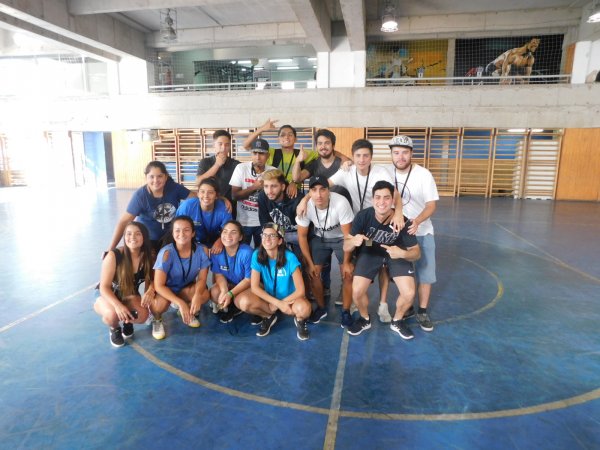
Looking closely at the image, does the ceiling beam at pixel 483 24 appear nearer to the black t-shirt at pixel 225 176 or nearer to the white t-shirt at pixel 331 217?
the black t-shirt at pixel 225 176

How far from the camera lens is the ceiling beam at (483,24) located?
43.6ft

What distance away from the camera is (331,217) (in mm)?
4207

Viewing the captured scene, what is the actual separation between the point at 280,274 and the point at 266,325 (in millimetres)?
528

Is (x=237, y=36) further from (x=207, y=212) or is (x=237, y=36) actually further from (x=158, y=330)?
(x=158, y=330)

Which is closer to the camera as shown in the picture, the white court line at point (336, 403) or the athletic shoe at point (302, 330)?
the white court line at point (336, 403)

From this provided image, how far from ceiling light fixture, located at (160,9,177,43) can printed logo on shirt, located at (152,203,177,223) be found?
11009 millimetres

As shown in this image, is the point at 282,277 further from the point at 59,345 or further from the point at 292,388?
the point at 59,345

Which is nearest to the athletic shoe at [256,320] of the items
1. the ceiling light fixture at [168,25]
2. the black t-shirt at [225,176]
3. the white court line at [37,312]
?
the black t-shirt at [225,176]

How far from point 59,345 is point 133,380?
1.07 meters

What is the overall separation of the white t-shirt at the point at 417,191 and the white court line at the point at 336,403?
1527 mm

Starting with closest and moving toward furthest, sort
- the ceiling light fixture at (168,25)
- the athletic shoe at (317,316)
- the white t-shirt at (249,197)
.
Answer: the athletic shoe at (317,316), the white t-shirt at (249,197), the ceiling light fixture at (168,25)

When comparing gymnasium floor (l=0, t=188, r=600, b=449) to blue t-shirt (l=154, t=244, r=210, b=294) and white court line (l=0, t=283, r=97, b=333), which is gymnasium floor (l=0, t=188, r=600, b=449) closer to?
white court line (l=0, t=283, r=97, b=333)

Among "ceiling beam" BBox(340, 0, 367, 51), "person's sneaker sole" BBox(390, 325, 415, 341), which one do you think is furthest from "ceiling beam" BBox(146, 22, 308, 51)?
"person's sneaker sole" BBox(390, 325, 415, 341)

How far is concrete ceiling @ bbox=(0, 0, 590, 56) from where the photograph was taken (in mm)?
11859
